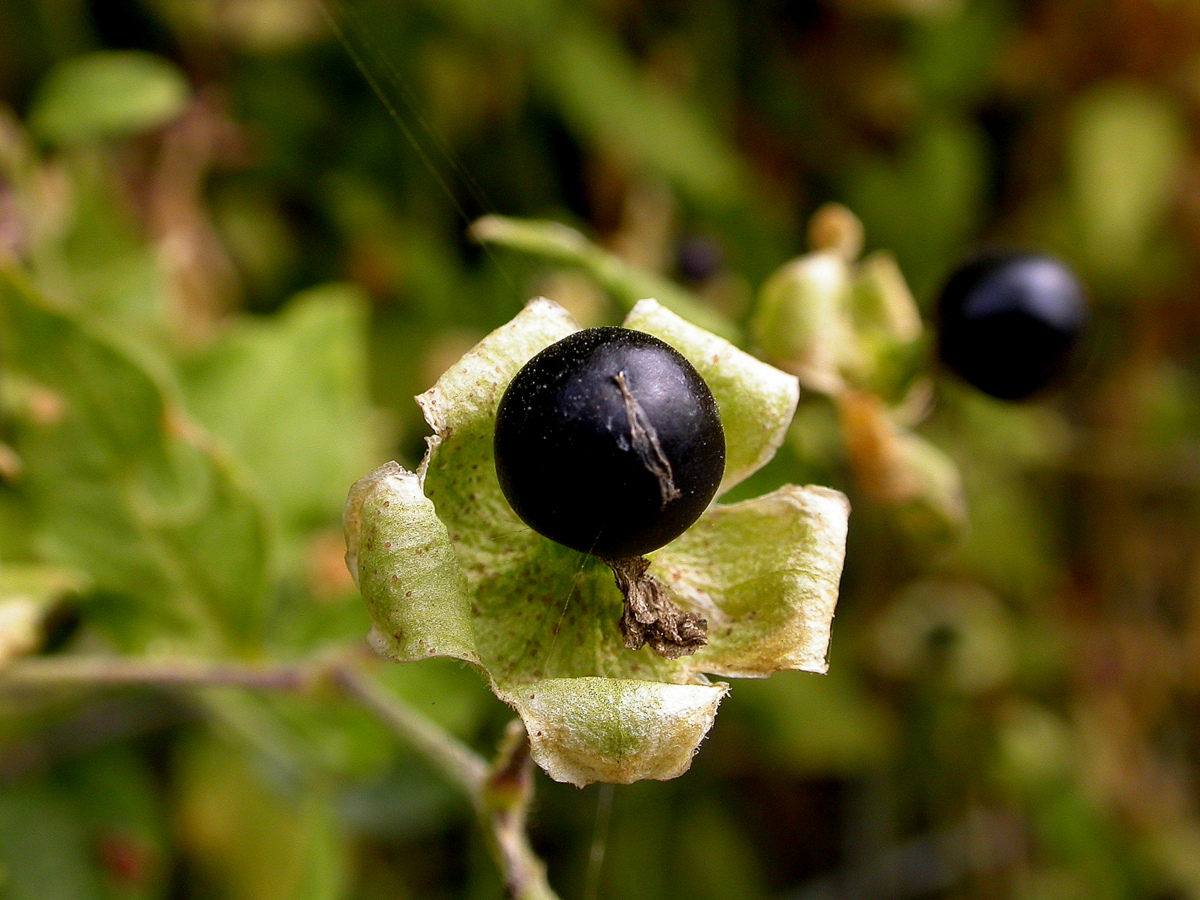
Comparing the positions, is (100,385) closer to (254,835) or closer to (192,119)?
(254,835)

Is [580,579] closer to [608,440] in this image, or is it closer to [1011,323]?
[608,440]

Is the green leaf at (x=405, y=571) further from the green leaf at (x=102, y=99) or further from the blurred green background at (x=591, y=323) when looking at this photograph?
the green leaf at (x=102, y=99)

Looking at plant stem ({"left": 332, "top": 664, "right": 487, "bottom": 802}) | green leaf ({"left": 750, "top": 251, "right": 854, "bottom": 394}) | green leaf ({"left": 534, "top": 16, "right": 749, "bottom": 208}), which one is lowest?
green leaf ({"left": 534, "top": 16, "right": 749, "bottom": 208})

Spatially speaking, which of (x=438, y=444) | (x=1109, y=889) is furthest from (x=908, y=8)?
(x=438, y=444)

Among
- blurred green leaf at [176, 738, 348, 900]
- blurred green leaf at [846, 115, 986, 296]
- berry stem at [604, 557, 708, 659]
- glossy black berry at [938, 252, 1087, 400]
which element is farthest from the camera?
blurred green leaf at [846, 115, 986, 296]

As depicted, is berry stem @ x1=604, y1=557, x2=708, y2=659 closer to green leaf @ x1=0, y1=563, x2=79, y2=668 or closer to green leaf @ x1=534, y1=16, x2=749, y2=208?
green leaf @ x1=0, y1=563, x2=79, y2=668

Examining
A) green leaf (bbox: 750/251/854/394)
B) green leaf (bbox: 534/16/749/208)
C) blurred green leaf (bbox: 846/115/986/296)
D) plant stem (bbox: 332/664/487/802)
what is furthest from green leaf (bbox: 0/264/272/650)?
blurred green leaf (bbox: 846/115/986/296)

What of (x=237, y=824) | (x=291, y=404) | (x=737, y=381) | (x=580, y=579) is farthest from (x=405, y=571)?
(x=237, y=824)
